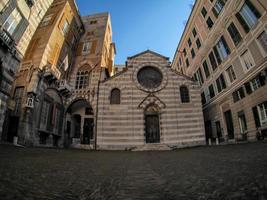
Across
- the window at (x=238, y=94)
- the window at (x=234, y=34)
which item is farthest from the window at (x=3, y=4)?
the window at (x=238, y=94)

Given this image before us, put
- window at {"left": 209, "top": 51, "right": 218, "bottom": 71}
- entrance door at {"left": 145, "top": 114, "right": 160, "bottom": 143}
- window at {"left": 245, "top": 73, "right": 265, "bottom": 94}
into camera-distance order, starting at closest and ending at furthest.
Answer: window at {"left": 245, "top": 73, "right": 265, "bottom": 94} → entrance door at {"left": 145, "top": 114, "right": 160, "bottom": 143} → window at {"left": 209, "top": 51, "right": 218, "bottom": 71}

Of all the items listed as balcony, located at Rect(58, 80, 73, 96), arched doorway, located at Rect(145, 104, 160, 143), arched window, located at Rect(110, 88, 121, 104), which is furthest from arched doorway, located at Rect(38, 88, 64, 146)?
arched doorway, located at Rect(145, 104, 160, 143)

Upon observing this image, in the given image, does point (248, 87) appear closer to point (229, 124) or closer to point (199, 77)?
point (229, 124)

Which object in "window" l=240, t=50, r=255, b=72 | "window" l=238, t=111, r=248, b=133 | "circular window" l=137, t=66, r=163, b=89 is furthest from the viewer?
"circular window" l=137, t=66, r=163, b=89

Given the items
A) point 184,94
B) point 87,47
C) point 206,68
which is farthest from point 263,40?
point 87,47

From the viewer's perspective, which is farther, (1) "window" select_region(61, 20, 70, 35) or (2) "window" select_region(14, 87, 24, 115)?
(1) "window" select_region(61, 20, 70, 35)

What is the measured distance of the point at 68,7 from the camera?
2264 centimetres

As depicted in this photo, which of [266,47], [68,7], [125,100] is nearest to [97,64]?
[125,100]

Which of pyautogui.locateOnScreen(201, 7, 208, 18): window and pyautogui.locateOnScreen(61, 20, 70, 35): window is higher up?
pyautogui.locateOnScreen(201, 7, 208, 18): window

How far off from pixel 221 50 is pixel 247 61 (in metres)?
4.01

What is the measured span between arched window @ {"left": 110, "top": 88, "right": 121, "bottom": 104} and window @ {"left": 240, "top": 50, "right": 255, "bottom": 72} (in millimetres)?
11926

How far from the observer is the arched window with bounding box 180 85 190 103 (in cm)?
1792

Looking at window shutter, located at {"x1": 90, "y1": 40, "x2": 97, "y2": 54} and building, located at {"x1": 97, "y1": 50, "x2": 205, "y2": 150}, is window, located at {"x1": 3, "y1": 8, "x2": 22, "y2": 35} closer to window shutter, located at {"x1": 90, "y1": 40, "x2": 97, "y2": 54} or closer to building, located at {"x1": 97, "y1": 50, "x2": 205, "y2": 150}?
building, located at {"x1": 97, "y1": 50, "x2": 205, "y2": 150}

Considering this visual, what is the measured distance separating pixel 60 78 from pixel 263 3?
1972cm
